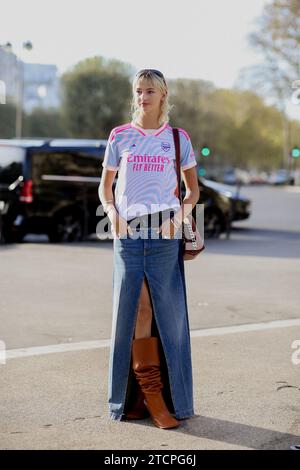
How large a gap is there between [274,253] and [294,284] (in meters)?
4.35

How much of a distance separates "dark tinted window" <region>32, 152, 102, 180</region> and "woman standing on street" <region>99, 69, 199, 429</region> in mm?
11628

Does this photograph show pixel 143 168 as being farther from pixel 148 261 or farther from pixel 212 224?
pixel 212 224

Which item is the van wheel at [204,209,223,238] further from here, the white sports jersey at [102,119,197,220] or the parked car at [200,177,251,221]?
the white sports jersey at [102,119,197,220]

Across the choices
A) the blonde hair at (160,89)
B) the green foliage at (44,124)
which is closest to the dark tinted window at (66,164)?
the blonde hair at (160,89)

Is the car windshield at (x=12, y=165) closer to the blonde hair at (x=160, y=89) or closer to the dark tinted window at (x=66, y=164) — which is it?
the dark tinted window at (x=66, y=164)

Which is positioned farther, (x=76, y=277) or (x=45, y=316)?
(x=76, y=277)

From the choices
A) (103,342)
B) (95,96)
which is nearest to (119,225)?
(103,342)

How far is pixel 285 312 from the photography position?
942 centimetres

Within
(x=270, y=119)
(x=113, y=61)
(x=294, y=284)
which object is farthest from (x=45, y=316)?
(x=270, y=119)

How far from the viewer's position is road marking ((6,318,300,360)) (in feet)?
23.8

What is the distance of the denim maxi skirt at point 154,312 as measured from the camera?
17.1ft

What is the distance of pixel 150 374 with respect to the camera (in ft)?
17.1

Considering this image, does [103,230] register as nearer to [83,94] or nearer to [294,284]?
[294,284]

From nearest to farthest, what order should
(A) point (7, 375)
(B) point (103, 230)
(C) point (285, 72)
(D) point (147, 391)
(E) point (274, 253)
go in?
(D) point (147, 391) < (A) point (7, 375) < (E) point (274, 253) < (B) point (103, 230) < (C) point (285, 72)
